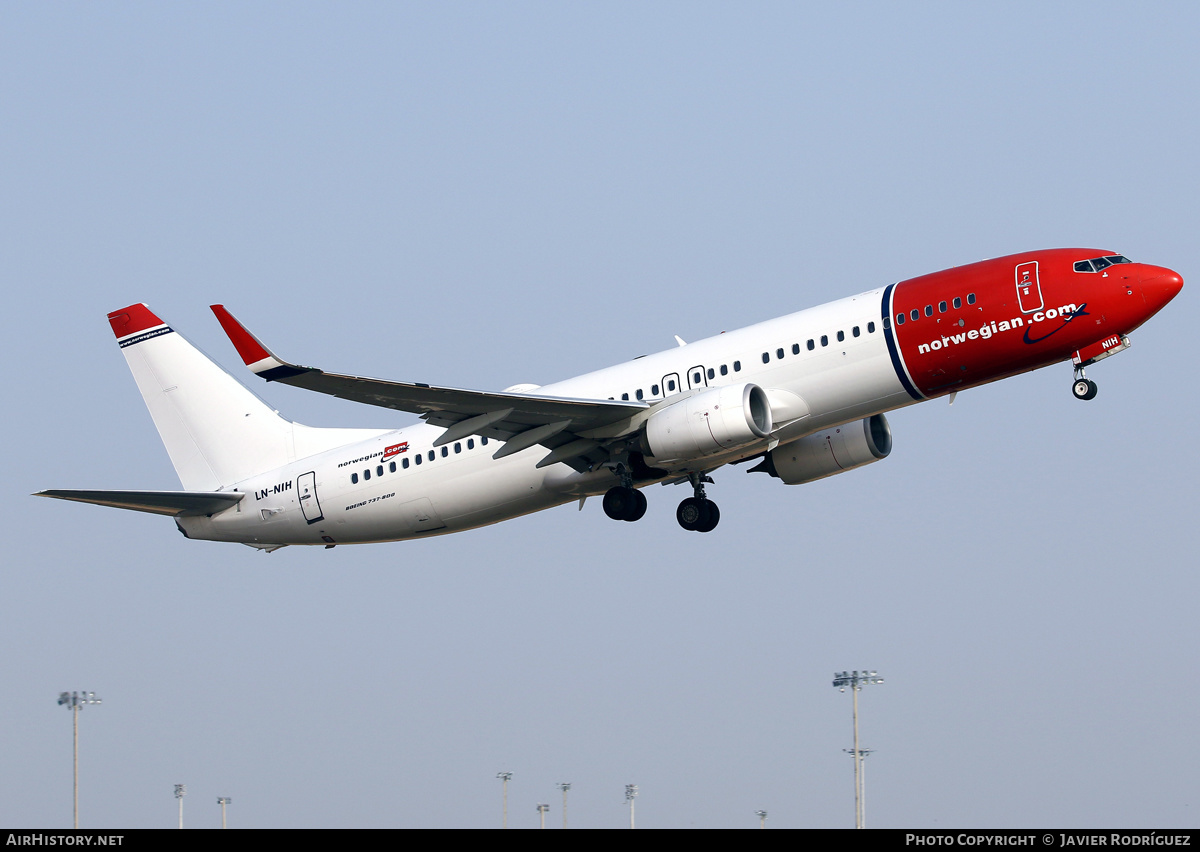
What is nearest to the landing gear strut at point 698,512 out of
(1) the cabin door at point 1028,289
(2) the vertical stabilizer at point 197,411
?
(1) the cabin door at point 1028,289

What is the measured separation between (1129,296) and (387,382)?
53.0ft

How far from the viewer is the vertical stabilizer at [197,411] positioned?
40.9 meters

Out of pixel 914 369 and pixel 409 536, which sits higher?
pixel 914 369

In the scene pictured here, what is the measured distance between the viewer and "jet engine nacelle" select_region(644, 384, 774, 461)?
32156mm

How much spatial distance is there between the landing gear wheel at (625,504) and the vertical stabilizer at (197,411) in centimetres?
989

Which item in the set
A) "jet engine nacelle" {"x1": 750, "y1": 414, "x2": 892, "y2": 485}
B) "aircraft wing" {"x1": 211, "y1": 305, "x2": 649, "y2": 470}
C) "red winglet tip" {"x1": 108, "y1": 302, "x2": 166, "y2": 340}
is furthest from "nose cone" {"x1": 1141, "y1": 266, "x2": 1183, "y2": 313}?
"red winglet tip" {"x1": 108, "y1": 302, "x2": 166, "y2": 340}

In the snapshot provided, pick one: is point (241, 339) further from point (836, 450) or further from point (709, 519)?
point (836, 450)

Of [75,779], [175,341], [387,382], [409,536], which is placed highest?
[175,341]

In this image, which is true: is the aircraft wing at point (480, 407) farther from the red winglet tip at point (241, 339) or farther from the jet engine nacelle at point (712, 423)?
the jet engine nacelle at point (712, 423)

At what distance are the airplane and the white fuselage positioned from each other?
0.14ft

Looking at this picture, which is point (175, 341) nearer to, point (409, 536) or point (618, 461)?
point (409, 536)

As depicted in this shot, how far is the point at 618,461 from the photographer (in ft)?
116

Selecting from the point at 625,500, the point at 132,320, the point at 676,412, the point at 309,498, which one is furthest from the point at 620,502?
the point at 132,320

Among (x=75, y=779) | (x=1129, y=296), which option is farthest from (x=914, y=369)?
(x=75, y=779)
